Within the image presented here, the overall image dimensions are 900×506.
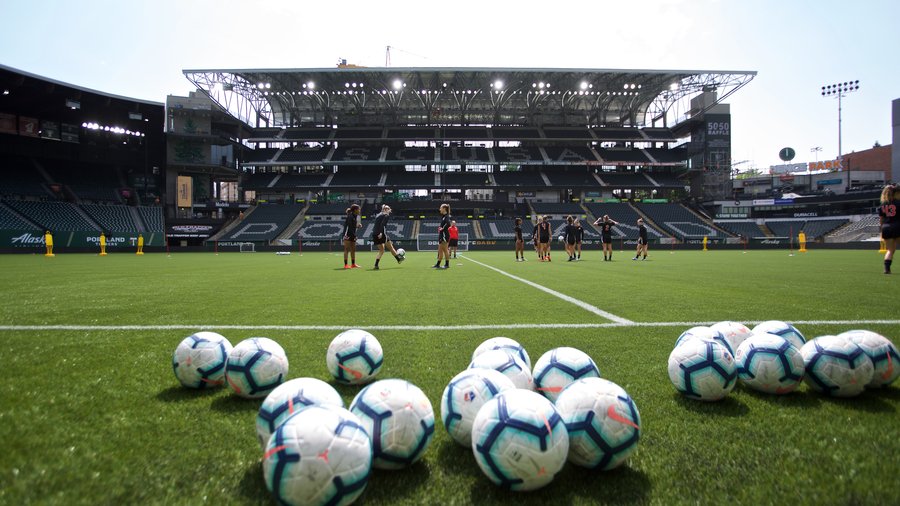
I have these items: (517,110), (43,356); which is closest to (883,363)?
(43,356)

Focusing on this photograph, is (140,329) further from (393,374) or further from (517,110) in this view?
(517,110)

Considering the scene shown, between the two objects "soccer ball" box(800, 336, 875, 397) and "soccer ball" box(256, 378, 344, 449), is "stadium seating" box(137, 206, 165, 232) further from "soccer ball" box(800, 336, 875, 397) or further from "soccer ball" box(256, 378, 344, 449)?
"soccer ball" box(800, 336, 875, 397)

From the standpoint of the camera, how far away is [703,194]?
188 ft

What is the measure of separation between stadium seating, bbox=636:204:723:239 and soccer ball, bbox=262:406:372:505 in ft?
166

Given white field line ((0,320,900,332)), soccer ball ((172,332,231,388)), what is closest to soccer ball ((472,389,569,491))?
soccer ball ((172,332,231,388))

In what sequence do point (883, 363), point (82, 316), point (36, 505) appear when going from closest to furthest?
point (36, 505) → point (883, 363) → point (82, 316)

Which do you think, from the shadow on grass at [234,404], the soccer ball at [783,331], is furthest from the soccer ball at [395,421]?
the soccer ball at [783,331]

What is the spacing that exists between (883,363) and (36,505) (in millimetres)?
4217

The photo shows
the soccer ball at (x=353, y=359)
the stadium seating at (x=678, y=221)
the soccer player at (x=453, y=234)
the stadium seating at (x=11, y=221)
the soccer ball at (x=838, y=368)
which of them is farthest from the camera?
the stadium seating at (x=678, y=221)

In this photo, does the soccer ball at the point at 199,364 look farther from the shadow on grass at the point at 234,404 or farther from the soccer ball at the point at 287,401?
the soccer ball at the point at 287,401

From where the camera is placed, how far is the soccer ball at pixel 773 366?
2.79 meters

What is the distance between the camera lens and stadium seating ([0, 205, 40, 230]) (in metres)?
34.2

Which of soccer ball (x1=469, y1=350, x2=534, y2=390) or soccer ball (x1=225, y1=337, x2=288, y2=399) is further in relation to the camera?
soccer ball (x1=225, y1=337, x2=288, y2=399)

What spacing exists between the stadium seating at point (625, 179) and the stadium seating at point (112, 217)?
51199mm
